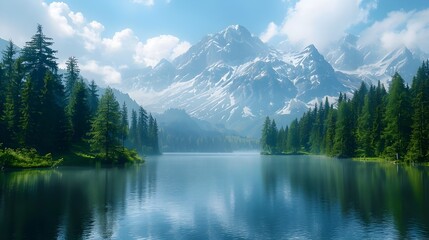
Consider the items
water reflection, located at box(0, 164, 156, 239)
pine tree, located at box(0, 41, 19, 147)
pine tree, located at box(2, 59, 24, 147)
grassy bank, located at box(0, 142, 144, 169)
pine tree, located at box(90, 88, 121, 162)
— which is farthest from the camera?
pine tree, located at box(90, 88, 121, 162)

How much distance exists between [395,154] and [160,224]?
281 ft

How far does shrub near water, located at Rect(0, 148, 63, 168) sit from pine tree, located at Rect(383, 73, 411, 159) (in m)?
75.8

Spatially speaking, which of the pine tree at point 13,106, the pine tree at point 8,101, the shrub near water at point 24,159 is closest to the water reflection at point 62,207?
the shrub near water at point 24,159

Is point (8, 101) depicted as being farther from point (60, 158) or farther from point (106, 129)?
point (106, 129)

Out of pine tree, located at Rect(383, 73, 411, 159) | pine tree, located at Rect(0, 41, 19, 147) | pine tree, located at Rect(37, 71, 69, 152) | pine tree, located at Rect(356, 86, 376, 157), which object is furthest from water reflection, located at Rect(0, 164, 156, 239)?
pine tree, located at Rect(356, 86, 376, 157)

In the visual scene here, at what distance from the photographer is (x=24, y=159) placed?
3007 inches

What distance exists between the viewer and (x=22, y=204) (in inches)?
1417

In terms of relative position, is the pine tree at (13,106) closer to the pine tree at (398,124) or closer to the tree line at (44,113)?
the tree line at (44,113)

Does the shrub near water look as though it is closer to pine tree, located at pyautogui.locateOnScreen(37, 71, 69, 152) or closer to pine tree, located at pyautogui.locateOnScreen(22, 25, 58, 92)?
pine tree, located at pyautogui.locateOnScreen(37, 71, 69, 152)

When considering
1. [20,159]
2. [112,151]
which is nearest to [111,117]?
[112,151]

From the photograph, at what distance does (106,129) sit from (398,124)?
68.2 meters

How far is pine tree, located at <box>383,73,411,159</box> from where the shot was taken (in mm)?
100044

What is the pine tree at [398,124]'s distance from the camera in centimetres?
10004

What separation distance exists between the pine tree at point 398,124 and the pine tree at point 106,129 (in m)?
65.1
